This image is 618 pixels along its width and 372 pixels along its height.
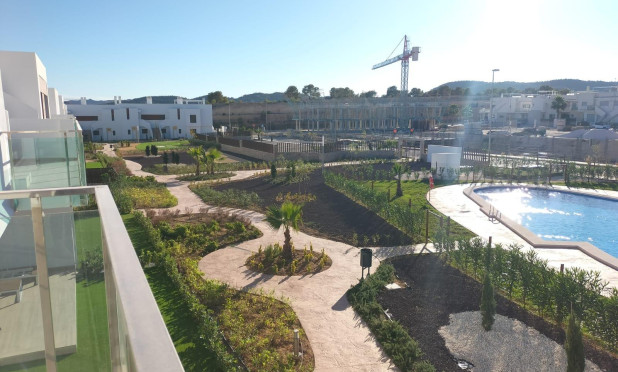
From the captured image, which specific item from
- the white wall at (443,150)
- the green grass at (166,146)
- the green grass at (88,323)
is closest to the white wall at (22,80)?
the green grass at (88,323)

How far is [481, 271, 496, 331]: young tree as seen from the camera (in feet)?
27.0

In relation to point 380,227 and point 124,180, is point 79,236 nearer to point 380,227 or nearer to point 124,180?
point 380,227

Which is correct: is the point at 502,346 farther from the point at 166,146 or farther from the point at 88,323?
the point at 166,146

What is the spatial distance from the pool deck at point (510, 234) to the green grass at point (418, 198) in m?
0.37

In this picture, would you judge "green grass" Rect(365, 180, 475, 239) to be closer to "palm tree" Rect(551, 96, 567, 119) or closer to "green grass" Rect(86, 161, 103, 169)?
"green grass" Rect(86, 161, 103, 169)

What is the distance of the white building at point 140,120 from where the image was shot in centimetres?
5576

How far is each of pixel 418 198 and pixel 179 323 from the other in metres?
13.9

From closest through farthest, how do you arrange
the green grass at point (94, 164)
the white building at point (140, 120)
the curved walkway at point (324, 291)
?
the curved walkway at point (324, 291) → the green grass at point (94, 164) → the white building at point (140, 120)

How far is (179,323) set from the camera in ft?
27.9

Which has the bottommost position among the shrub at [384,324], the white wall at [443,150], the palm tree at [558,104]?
the shrub at [384,324]

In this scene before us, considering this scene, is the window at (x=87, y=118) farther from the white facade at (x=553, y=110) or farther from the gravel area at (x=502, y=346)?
the white facade at (x=553, y=110)

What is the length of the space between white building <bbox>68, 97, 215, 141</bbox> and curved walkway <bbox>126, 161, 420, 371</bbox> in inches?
1775

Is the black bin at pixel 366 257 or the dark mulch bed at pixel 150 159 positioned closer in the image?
the black bin at pixel 366 257

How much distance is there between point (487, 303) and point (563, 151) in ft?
116
